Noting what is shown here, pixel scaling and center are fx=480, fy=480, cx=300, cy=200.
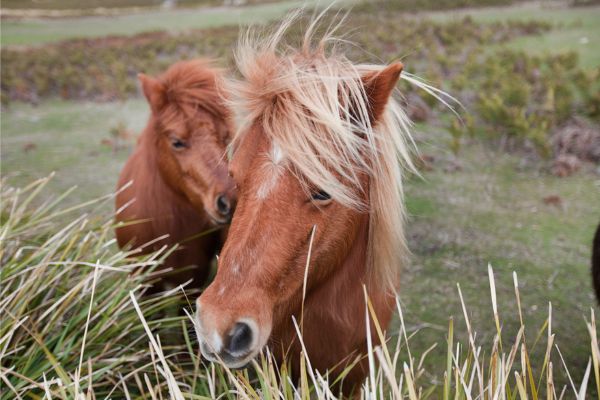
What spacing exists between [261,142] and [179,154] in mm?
1380

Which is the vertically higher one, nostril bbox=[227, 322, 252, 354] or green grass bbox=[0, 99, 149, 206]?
nostril bbox=[227, 322, 252, 354]

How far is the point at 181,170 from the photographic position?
111 inches

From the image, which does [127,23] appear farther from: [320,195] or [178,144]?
[320,195]

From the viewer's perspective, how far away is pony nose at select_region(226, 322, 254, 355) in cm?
132

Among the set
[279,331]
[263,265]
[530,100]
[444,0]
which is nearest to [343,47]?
[263,265]

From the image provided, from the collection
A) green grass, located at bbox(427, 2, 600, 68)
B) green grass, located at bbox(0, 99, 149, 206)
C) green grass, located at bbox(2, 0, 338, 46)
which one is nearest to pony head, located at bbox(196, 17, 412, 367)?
green grass, located at bbox(0, 99, 149, 206)

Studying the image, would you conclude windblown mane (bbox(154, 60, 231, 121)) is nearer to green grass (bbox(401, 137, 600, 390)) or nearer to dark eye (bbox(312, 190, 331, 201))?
green grass (bbox(401, 137, 600, 390))

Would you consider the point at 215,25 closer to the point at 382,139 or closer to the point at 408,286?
the point at 408,286

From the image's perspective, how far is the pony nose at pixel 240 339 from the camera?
1.32 meters

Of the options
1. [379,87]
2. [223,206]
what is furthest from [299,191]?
[223,206]

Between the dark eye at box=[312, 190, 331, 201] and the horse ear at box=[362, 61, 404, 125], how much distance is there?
1.05ft

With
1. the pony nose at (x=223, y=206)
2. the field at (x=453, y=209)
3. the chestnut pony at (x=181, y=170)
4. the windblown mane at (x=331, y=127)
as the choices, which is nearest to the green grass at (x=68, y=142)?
the field at (x=453, y=209)

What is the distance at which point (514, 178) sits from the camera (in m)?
5.20

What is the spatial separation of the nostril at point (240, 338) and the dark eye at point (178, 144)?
1.71 meters
